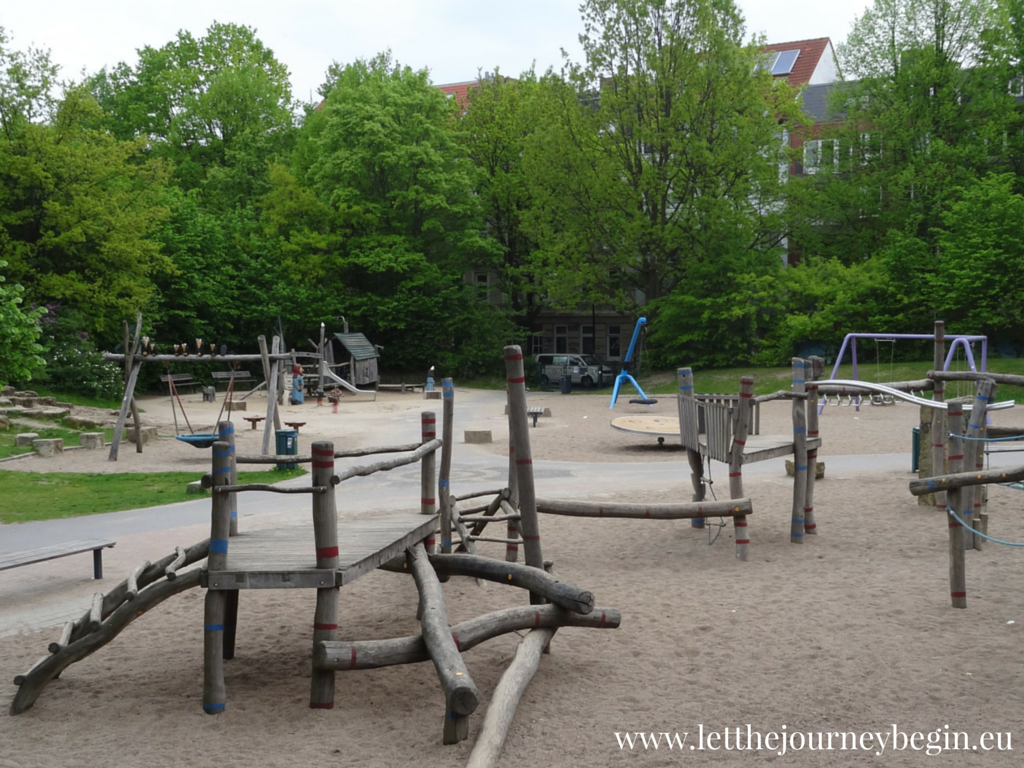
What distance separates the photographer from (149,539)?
10.7m

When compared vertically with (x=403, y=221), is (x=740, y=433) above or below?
below

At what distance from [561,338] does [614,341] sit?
2.88 meters

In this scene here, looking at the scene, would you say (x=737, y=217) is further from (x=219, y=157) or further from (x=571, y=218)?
(x=219, y=157)

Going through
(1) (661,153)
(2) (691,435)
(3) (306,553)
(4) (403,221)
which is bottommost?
(3) (306,553)

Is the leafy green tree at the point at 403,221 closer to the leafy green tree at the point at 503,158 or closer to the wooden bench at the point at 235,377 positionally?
the leafy green tree at the point at 503,158

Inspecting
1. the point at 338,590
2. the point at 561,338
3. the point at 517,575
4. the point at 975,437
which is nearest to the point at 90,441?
the point at 517,575

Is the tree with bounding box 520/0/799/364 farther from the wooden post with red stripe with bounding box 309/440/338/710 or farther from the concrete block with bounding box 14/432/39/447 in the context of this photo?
the wooden post with red stripe with bounding box 309/440/338/710

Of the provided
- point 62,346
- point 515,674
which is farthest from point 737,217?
point 515,674

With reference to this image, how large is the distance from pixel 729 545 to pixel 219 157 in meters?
45.7

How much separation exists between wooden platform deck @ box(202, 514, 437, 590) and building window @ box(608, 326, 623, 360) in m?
42.7

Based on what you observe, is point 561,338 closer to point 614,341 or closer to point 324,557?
point 614,341

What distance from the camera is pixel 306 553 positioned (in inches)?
234

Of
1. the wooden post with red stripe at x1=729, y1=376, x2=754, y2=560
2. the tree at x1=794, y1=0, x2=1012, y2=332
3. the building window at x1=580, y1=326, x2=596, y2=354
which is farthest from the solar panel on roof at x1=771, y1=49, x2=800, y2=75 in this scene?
the wooden post with red stripe at x1=729, y1=376, x2=754, y2=560

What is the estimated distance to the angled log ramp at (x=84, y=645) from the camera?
5793 millimetres
